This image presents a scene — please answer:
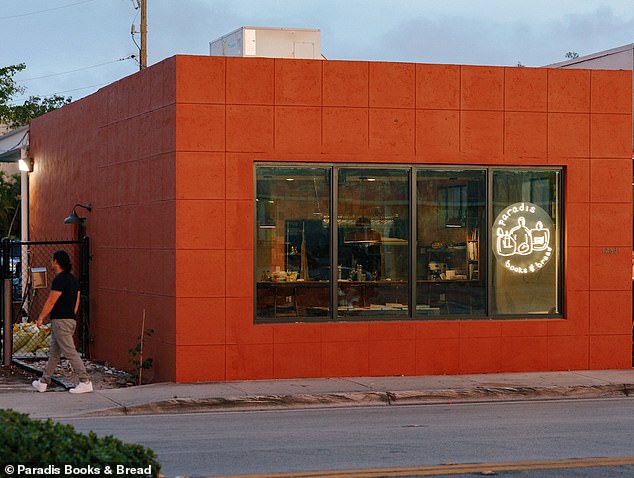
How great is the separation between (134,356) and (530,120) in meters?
7.12

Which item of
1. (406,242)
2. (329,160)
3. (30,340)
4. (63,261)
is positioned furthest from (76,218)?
(406,242)

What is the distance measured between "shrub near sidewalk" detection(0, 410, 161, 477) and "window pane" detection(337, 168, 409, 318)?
9.53 m

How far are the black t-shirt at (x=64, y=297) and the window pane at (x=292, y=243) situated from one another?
2669 mm

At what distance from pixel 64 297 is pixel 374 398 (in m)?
4.49

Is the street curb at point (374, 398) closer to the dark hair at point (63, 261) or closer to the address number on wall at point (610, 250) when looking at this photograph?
the address number on wall at point (610, 250)

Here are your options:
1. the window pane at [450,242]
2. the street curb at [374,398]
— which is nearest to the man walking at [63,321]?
the street curb at [374,398]

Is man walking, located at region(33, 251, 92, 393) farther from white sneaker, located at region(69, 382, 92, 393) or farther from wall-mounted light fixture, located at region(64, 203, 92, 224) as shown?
wall-mounted light fixture, located at region(64, 203, 92, 224)

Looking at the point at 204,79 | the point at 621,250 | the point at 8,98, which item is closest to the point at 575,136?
the point at 621,250

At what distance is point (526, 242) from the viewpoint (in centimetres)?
1683

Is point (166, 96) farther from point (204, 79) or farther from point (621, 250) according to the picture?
point (621, 250)

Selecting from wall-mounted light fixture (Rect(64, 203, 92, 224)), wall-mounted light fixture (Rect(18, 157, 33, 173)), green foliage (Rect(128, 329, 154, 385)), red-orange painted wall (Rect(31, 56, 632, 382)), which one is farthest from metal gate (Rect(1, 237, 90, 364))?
green foliage (Rect(128, 329, 154, 385))

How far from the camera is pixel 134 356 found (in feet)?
54.7

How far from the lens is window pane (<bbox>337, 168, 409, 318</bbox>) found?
16125mm

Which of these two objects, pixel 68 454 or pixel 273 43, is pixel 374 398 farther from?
pixel 68 454
